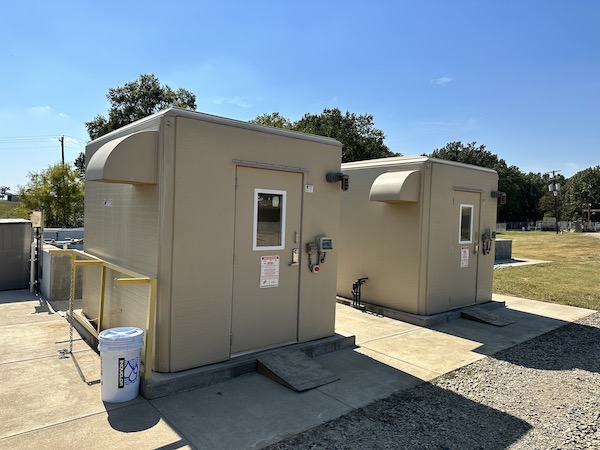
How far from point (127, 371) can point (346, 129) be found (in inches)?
1154

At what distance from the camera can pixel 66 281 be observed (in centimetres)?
766

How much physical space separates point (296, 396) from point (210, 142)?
2.71m

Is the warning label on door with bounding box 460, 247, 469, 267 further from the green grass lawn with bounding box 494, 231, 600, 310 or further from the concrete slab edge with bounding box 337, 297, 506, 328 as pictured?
the green grass lawn with bounding box 494, 231, 600, 310

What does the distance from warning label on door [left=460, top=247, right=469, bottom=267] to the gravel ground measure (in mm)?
2550

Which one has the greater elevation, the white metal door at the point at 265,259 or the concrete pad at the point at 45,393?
the white metal door at the point at 265,259

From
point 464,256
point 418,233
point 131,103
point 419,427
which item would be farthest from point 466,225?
point 131,103

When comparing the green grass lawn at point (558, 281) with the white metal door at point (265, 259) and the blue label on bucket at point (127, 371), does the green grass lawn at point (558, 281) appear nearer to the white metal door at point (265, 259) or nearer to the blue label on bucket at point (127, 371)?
the white metal door at point (265, 259)

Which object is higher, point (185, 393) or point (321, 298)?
point (321, 298)

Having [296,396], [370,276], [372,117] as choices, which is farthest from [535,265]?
[372,117]

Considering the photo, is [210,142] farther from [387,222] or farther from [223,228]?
[387,222]

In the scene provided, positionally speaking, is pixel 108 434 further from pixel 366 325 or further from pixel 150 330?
pixel 366 325

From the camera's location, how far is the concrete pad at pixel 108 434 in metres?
3.02

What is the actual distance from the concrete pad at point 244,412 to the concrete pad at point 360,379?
18cm

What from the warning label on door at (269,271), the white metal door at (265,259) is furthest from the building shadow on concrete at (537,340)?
the warning label on door at (269,271)
